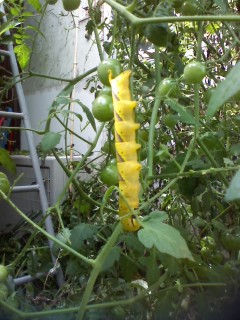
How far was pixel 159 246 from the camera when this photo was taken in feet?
1.38

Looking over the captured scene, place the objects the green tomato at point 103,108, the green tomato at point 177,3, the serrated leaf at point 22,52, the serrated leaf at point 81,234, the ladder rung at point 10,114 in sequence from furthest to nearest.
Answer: the ladder rung at point 10,114 < the serrated leaf at point 22,52 < the green tomato at point 177,3 < the serrated leaf at point 81,234 < the green tomato at point 103,108

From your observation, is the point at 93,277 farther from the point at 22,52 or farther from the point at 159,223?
the point at 22,52

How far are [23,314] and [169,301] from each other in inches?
5.4

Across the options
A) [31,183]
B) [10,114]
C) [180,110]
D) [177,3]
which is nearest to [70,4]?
[177,3]

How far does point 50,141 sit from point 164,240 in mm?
303

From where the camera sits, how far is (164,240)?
1.40 feet

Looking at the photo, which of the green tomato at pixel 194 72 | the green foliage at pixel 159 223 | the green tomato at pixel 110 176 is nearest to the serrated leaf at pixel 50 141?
the green foliage at pixel 159 223

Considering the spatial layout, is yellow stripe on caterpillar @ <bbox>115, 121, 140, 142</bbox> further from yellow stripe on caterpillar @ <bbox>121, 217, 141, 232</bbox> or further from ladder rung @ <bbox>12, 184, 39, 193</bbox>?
ladder rung @ <bbox>12, 184, 39, 193</bbox>

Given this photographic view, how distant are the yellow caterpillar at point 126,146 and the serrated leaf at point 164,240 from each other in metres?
0.03

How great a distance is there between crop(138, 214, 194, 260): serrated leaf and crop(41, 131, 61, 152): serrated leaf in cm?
26

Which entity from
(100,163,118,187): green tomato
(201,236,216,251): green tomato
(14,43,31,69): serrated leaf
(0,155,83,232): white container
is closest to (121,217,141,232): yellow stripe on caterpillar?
(100,163,118,187): green tomato

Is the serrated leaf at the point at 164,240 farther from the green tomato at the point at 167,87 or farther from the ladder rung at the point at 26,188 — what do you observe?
the ladder rung at the point at 26,188

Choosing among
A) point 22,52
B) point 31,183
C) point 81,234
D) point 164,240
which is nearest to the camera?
point 164,240

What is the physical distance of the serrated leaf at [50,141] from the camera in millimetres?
666
